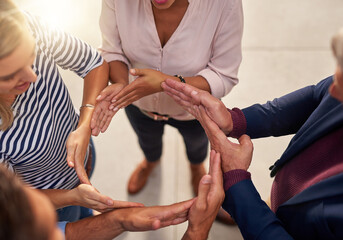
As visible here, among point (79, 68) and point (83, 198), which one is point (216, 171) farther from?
point (79, 68)

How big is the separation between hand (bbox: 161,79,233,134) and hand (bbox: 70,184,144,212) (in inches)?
17.8

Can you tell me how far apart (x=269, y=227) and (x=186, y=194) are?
119 cm

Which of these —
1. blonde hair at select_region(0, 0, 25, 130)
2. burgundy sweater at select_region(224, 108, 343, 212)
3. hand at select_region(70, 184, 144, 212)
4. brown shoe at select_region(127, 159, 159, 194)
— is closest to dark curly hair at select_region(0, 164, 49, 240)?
blonde hair at select_region(0, 0, 25, 130)

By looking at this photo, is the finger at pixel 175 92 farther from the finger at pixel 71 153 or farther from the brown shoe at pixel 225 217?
the brown shoe at pixel 225 217

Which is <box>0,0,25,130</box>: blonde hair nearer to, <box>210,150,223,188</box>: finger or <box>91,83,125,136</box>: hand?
<box>91,83,125,136</box>: hand

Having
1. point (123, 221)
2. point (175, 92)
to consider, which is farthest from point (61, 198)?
point (175, 92)

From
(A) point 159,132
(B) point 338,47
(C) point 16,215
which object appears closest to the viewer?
(C) point 16,215

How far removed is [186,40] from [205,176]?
508 millimetres

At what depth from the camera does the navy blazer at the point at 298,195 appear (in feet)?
2.60

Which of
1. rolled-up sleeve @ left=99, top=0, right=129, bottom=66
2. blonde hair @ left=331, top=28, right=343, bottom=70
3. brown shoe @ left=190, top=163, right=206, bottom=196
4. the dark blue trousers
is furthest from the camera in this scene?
brown shoe @ left=190, top=163, right=206, bottom=196

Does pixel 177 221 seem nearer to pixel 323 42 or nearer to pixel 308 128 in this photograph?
pixel 308 128

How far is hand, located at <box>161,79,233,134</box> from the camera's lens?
114cm

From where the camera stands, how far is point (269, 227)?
2.95 ft

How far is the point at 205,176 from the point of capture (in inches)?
40.8
